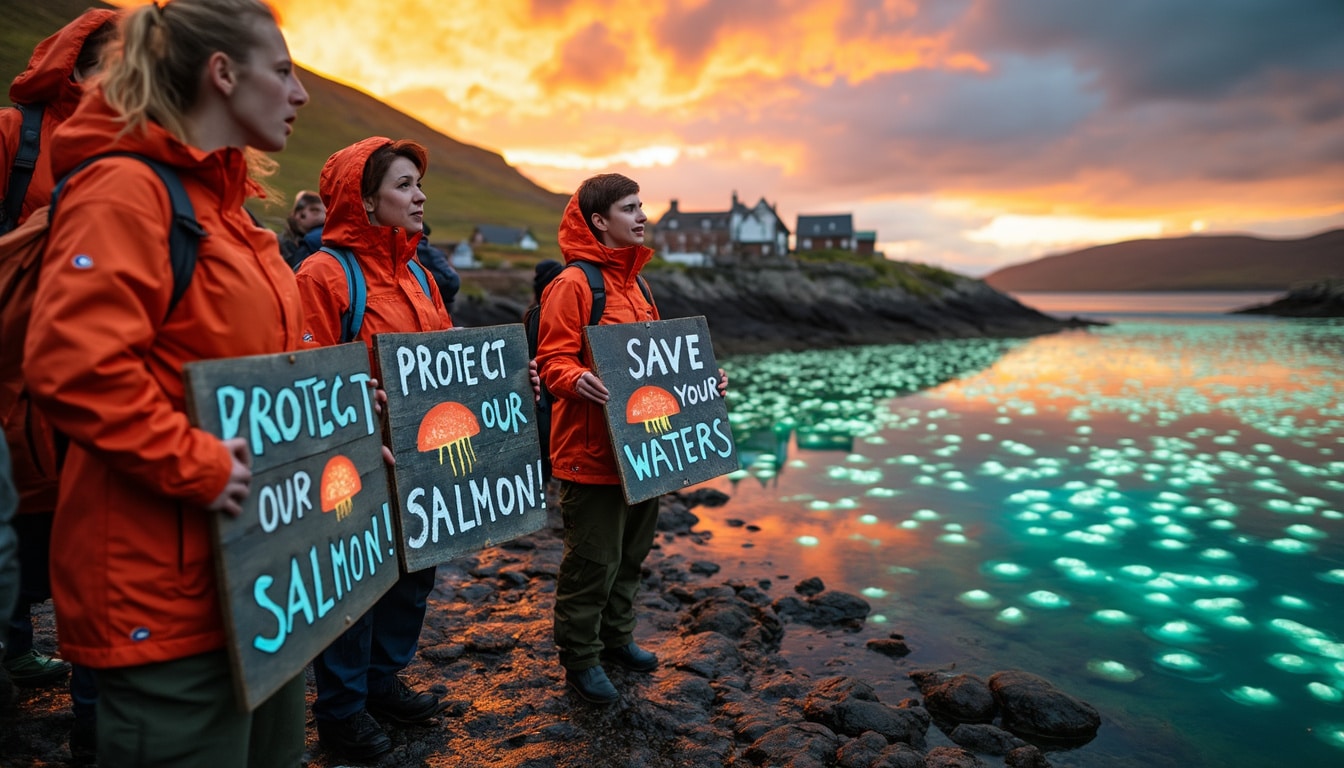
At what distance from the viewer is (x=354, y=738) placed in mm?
3254

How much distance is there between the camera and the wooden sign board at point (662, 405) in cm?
372

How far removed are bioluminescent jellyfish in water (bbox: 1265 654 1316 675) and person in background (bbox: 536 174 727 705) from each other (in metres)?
4.65

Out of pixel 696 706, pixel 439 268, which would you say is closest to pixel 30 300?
pixel 696 706

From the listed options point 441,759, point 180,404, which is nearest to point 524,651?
point 441,759

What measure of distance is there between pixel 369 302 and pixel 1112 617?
5.82 m

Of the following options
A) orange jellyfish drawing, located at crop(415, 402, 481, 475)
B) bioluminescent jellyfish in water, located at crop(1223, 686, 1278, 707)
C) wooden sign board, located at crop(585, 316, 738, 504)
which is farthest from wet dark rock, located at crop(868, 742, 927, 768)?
bioluminescent jellyfish in water, located at crop(1223, 686, 1278, 707)

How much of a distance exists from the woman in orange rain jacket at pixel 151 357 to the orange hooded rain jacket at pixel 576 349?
1844 millimetres

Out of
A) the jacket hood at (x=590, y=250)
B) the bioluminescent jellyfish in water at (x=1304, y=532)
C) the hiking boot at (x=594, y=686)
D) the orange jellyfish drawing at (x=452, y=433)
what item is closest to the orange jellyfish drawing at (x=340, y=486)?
the orange jellyfish drawing at (x=452, y=433)

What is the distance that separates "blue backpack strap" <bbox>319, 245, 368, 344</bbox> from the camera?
318 cm

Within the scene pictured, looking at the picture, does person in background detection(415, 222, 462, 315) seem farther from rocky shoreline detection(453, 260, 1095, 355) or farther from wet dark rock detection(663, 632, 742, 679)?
rocky shoreline detection(453, 260, 1095, 355)

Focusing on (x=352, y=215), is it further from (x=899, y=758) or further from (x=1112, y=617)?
(x=1112, y=617)

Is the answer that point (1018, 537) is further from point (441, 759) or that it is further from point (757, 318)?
point (757, 318)

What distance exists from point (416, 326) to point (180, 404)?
1609 millimetres

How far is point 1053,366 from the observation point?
23.9m
